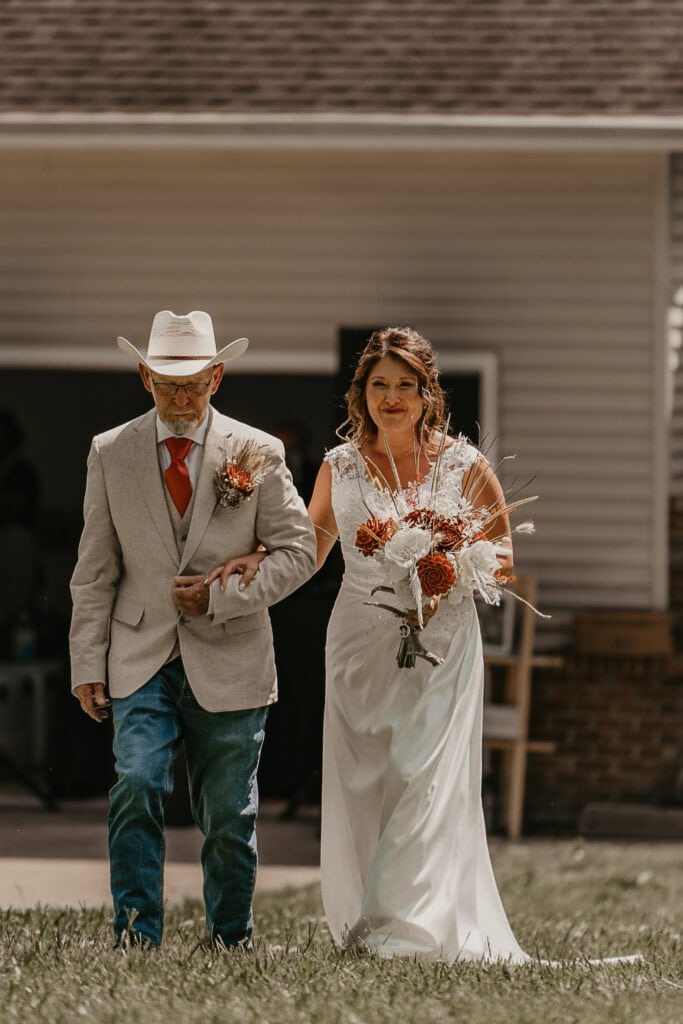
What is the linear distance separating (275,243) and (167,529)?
4856 mm

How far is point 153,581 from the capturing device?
5648 millimetres

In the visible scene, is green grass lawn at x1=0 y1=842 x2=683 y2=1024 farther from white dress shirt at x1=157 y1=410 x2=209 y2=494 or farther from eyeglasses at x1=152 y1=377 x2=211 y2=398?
eyeglasses at x1=152 y1=377 x2=211 y2=398

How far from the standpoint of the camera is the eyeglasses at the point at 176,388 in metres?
5.64

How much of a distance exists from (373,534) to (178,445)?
2.34 feet

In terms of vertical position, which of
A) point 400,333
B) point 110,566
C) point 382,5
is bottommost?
point 110,566

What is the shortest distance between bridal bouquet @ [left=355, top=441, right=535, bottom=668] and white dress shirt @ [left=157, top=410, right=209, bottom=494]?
1.96 ft

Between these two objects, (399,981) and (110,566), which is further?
(110,566)

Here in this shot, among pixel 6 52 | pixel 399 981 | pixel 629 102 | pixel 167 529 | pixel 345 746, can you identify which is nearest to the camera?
pixel 399 981

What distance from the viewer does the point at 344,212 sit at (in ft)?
33.4

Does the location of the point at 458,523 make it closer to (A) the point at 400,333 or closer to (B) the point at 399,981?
(A) the point at 400,333

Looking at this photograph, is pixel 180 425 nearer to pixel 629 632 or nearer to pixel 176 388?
pixel 176 388

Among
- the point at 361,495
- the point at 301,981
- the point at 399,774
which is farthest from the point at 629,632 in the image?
the point at 301,981

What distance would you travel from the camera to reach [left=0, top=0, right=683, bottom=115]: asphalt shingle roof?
387 inches

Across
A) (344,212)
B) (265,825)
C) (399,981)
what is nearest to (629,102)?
(344,212)
